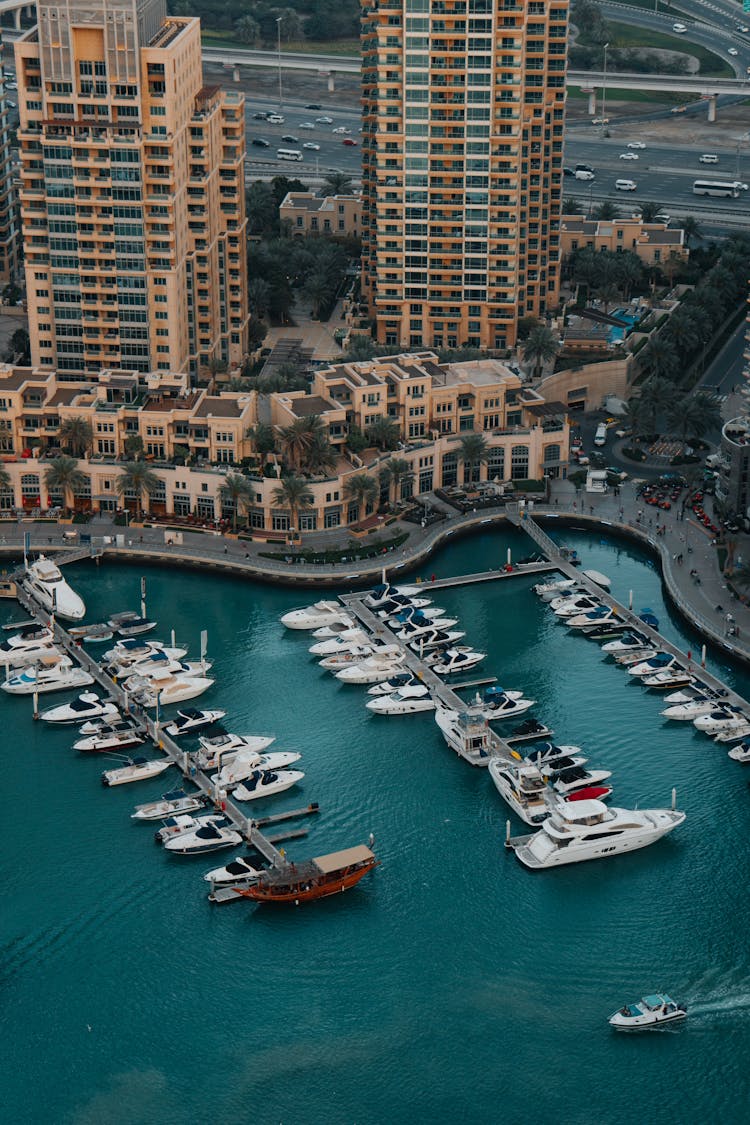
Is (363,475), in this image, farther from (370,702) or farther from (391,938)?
(391,938)

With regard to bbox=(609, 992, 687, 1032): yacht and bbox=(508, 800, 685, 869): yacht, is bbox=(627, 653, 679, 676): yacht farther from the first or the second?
bbox=(609, 992, 687, 1032): yacht

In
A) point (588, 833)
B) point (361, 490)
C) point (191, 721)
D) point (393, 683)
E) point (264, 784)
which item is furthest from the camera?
point (361, 490)

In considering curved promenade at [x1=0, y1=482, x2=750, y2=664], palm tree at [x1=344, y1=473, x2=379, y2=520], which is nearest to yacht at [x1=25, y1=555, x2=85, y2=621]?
curved promenade at [x1=0, y1=482, x2=750, y2=664]

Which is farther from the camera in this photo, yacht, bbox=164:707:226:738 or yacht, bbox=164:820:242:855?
yacht, bbox=164:707:226:738

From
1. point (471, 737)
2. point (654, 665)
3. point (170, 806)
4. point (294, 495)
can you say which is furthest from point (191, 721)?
point (654, 665)

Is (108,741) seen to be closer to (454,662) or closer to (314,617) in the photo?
(314,617)
